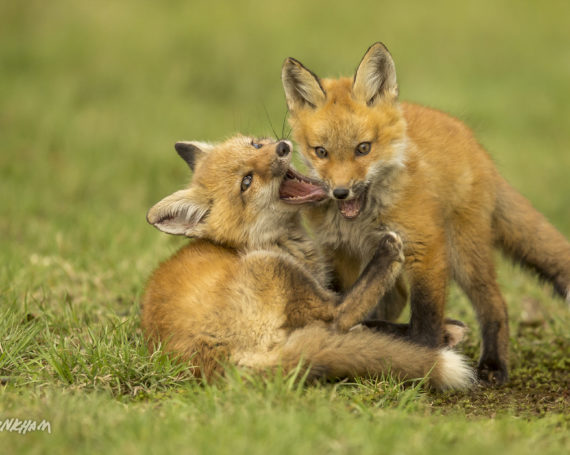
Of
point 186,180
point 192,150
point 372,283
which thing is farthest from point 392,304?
point 186,180

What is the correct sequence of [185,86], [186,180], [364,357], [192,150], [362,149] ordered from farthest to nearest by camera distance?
1. [185,86]
2. [186,180]
3. [192,150]
4. [362,149]
5. [364,357]

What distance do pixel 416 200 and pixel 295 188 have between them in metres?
0.77

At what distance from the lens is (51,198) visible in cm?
776

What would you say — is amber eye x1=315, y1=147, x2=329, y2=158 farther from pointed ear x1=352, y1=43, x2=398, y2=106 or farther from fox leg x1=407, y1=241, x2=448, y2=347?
fox leg x1=407, y1=241, x2=448, y2=347

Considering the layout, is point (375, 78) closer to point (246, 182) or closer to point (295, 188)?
point (295, 188)

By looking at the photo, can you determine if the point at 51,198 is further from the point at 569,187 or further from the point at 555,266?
the point at 569,187

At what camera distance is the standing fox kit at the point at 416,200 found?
166 inches

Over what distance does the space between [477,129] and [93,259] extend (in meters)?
3.51

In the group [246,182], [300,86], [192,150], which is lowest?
[246,182]

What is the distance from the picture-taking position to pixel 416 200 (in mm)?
4309

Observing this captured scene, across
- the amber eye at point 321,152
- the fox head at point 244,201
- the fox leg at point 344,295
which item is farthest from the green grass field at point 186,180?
the amber eye at point 321,152

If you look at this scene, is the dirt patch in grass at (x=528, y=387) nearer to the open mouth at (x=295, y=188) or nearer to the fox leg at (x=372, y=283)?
the fox leg at (x=372, y=283)

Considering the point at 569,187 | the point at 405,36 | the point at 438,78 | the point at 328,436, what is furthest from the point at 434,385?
the point at 405,36

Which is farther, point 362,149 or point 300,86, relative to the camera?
point 300,86
